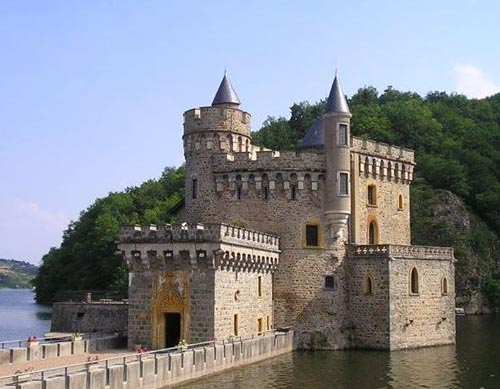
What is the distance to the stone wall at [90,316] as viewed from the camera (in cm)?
5178

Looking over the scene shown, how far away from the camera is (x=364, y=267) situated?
45.1 m

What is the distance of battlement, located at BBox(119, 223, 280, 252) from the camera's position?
1458 inches

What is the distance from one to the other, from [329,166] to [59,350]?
18.9m

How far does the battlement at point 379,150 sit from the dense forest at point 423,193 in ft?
104

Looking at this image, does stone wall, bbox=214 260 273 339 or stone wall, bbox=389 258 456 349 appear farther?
stone wall, bbox=389 258 456 349

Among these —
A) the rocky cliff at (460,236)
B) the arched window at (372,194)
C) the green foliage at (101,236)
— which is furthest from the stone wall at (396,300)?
the green foliage at (101,236)

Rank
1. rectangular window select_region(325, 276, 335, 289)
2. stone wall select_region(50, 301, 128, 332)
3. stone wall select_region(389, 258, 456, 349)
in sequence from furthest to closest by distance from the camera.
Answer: stone wall select_region(50, 301, 128, 332), rectangular window select_region(325, 276, 335, 289), stone wall select_region(389, 258, 456, 349)

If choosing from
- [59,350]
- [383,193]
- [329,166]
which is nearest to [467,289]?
[383,193]

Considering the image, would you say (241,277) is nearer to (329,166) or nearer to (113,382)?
(329,166)

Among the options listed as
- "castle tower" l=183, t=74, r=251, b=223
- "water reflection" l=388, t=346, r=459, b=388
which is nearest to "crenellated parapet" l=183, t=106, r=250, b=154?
"castle tower" l=183, t=74, r=251, b=223

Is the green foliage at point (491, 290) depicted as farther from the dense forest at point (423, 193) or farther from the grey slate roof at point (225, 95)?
the grey slate roof at point (225, 95)

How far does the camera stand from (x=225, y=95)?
4722 centimetres

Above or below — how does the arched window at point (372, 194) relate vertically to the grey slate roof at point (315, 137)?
below

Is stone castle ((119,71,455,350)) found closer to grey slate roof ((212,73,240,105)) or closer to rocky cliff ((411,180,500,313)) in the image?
grey slate roof ((212,73,240,105))
